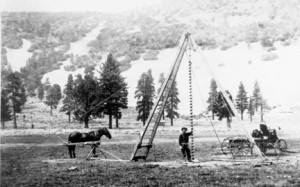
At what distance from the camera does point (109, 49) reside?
94250 millimetres

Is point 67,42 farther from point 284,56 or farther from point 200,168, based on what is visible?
point 200,168

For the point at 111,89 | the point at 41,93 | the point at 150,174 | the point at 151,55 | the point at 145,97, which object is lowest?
the point at 150,174

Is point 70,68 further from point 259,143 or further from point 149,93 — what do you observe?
point 259,143

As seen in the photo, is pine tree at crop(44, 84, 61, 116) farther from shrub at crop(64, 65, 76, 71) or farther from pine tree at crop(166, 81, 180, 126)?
pine tree at crop(166, 81, 180, 126)

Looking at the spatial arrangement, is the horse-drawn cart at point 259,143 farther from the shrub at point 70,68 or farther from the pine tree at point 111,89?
the shrub at point 70,68

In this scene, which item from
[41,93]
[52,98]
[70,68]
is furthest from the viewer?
[70,68]

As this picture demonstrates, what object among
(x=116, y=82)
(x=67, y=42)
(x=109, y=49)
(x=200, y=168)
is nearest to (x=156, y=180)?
(x=200, y=168)

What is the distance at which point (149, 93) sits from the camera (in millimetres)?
64000

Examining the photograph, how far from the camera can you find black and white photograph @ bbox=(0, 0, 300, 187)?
15.2 meters

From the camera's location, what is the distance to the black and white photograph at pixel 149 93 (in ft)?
49.9

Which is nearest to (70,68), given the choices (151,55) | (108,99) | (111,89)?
(151,55)

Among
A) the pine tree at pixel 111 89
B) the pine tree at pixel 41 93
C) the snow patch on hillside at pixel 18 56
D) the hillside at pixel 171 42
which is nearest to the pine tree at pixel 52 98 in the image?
the pine tree at pixel 41 93

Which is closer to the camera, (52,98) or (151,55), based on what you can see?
(52,98)

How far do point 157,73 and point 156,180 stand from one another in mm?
67381
